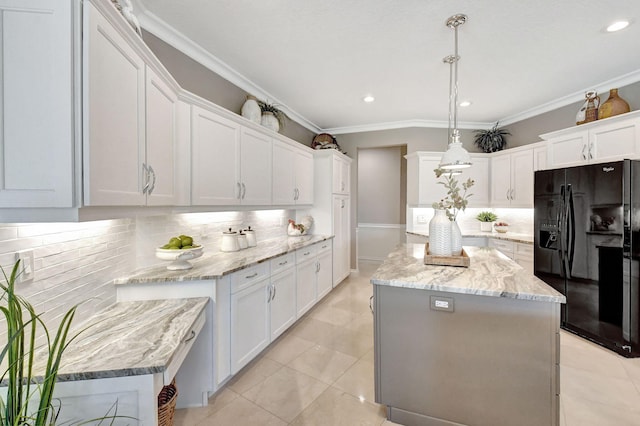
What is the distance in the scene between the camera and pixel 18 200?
0.99 meters

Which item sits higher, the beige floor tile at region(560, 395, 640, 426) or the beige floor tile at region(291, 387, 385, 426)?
the beige floor tile at region(560, 395, 640, 426)

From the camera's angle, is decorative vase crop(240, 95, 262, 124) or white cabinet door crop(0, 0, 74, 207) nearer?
white cabinet door crop(0, 0, 74, 207)

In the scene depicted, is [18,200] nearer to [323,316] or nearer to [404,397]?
[404,397]

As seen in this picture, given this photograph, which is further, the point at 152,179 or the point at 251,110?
the point at 251,110

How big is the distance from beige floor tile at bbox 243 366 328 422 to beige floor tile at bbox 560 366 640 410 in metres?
1.75

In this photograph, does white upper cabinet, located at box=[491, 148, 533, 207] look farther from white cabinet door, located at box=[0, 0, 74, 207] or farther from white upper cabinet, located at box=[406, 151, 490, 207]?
white cabinet door, located at box=[0, 0, 74, 207]

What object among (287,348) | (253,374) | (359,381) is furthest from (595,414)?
(253,374)

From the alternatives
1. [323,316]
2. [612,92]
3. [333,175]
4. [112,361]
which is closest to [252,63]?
[333,175]

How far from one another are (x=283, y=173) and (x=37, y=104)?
2468 mm

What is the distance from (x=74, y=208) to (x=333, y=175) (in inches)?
135

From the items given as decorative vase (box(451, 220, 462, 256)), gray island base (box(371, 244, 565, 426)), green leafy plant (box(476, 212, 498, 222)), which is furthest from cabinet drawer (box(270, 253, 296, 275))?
green leafy plant (box(476, 212, 498, 222))

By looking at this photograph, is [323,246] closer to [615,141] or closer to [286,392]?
[286,392]

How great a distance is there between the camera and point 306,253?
3.34m

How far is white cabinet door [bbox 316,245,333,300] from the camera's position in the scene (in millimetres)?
3709
